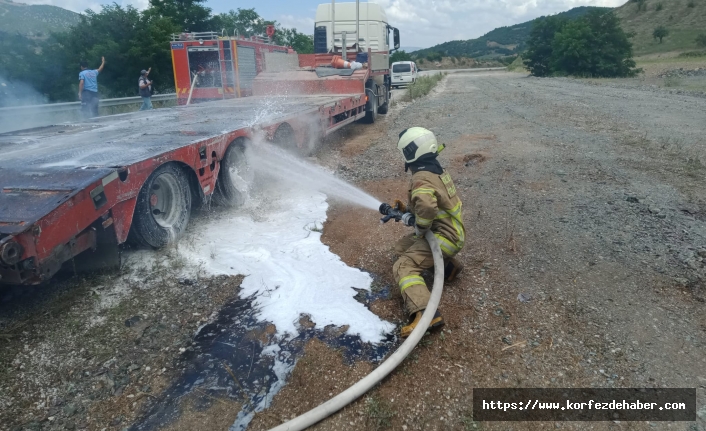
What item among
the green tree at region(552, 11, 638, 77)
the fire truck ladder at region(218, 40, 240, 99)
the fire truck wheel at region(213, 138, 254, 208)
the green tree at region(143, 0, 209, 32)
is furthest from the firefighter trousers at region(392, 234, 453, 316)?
the green tree at region(552, 11, 638, 77)

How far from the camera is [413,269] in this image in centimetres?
349

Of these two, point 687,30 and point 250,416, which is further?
point 687,30

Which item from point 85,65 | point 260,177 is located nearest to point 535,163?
point 260,177

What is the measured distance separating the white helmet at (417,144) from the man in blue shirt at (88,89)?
9496mm

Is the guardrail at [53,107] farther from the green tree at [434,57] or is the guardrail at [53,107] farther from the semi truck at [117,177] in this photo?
the green tree at [434,57]

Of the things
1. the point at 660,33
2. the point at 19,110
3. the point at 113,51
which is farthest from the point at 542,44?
the point at 19,110

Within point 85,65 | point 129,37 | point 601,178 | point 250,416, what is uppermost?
point 129,37

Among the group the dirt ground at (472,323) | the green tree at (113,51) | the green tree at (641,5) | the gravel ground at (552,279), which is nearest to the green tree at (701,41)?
the green tree at (641,5)

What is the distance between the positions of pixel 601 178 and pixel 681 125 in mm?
5387

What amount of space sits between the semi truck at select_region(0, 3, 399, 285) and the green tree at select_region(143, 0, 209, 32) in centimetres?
2146

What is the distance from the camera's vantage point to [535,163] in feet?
24.0

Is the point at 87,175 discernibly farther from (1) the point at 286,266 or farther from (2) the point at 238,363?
(2) the point at 238,363

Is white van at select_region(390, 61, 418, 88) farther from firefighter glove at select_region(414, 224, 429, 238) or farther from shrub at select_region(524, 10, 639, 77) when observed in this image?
firefighter glove at select_region(414, 224, 429, 238)

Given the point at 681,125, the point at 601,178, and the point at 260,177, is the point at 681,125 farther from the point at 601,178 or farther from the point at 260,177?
the point at 260,177
